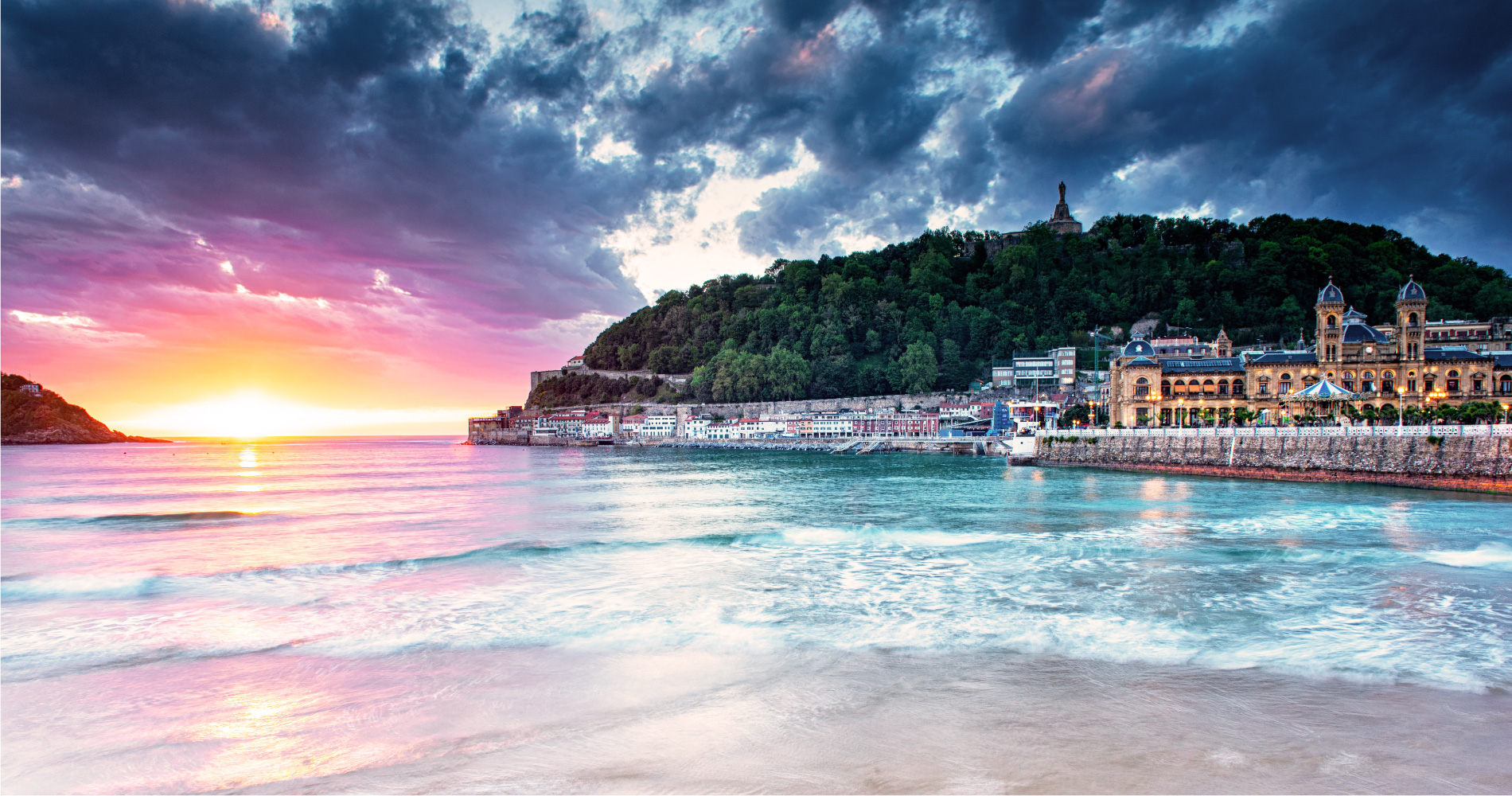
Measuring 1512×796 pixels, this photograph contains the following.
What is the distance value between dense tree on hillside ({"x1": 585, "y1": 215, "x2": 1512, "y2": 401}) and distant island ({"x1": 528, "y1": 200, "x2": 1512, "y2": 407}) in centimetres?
21

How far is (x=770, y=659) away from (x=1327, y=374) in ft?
169

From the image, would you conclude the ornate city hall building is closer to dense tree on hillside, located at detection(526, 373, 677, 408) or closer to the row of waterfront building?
the row of waterfront building

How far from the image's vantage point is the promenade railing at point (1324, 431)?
24.5 m

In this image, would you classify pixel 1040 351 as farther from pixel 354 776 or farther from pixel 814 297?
pixel 354 776

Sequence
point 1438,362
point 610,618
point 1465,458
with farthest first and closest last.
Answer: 1. point 1438,362
2. point 1465,458
3. point 610,618

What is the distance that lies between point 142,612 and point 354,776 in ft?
23.9

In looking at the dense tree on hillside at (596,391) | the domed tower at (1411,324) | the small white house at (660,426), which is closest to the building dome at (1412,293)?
the domed tower at (1411,324)

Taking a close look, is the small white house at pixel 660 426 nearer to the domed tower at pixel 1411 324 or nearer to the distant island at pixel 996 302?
the distant island at pixel 996 302

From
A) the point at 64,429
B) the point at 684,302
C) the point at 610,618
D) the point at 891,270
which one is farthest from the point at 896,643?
the point at 64,429

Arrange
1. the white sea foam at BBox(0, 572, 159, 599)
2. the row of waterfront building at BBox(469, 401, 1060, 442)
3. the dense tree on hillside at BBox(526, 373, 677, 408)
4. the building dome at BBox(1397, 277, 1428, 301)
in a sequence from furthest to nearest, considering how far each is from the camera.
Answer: the dense tree on hillside at BBox(526, 373, 677, 408), the row of waterfront building at BBox(469, 401, 1060, 442), the building dome at BBox(1397, 277, 1428, 301), the white sea foam at BBox(0, 572, 159, 599)

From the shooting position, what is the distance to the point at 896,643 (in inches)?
304

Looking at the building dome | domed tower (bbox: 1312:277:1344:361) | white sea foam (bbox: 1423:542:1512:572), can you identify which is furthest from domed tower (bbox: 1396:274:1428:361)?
white sea foam (bbox: 1423:542:1512:572)

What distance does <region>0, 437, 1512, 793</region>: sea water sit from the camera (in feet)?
16.2

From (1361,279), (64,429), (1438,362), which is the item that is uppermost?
(1361,279)
